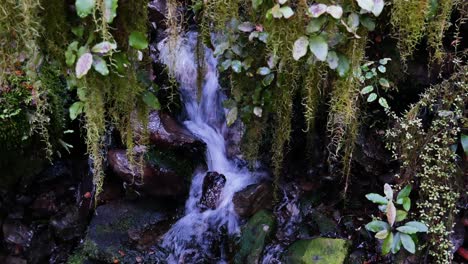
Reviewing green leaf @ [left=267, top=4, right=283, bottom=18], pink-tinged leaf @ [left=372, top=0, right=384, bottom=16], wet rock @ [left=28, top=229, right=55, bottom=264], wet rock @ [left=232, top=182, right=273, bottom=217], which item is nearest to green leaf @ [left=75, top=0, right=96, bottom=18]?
green leaf @ [left=267, top=4, right=283, bottom=18]

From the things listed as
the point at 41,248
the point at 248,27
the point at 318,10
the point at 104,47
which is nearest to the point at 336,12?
the point at 318,10

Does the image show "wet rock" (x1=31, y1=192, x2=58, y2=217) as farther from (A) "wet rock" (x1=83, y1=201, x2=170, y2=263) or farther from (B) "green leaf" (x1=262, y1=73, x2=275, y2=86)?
(B) "green leaf" (x1=262, y1=73, x2=275, y2=86)

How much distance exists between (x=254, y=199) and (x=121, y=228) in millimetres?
1005

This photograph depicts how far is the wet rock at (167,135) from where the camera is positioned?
9.51ft

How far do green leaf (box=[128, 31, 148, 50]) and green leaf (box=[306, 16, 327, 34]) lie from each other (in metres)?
0.58

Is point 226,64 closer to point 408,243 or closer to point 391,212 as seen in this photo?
point 391,212

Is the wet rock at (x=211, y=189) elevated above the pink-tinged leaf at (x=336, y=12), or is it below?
below

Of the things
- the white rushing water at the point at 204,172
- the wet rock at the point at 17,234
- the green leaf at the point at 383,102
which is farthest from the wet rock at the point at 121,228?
the green leaf at the point at 383,102

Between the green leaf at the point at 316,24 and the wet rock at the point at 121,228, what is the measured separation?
201 centimetres

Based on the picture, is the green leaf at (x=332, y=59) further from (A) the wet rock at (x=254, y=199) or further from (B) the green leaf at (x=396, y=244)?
(A) the wet rock at (x=254, y=199)

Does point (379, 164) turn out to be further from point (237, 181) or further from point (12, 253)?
point (12, 253)

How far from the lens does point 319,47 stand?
4.47 feet

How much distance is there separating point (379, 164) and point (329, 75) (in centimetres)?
79

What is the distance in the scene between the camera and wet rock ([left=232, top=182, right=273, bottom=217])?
267 centimetres
